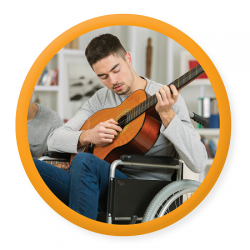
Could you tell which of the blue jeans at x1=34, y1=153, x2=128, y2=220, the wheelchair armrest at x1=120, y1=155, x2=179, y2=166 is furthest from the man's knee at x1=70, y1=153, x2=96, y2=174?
the wheelchair armrest at x1=120, y1=155, x2=179, y2=166

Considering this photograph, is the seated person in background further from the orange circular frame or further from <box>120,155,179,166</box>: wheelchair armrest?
<box>120,155,179,166</box>: wheelchair armrest

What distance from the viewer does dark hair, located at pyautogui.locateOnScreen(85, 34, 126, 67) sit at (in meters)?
1.12

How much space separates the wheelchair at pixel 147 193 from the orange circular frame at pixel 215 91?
3cm

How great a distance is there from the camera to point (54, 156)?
1187mm

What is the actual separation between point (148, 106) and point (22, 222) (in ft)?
2.27

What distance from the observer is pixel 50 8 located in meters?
1.22

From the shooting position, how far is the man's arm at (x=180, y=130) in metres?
1.07

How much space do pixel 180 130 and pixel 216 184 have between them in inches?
10.8

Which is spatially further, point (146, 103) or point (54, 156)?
point (54, 156)

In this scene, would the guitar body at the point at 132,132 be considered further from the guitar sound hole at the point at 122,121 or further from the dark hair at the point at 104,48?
the dark hair at the point at 104,48

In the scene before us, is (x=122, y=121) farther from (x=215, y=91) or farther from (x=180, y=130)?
(x=215, y=91)

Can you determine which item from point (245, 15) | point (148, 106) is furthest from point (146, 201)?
point (245, 15)

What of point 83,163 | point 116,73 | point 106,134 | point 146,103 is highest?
point 116,73

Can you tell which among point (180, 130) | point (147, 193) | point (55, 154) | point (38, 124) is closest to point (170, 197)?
point (147, 193)
